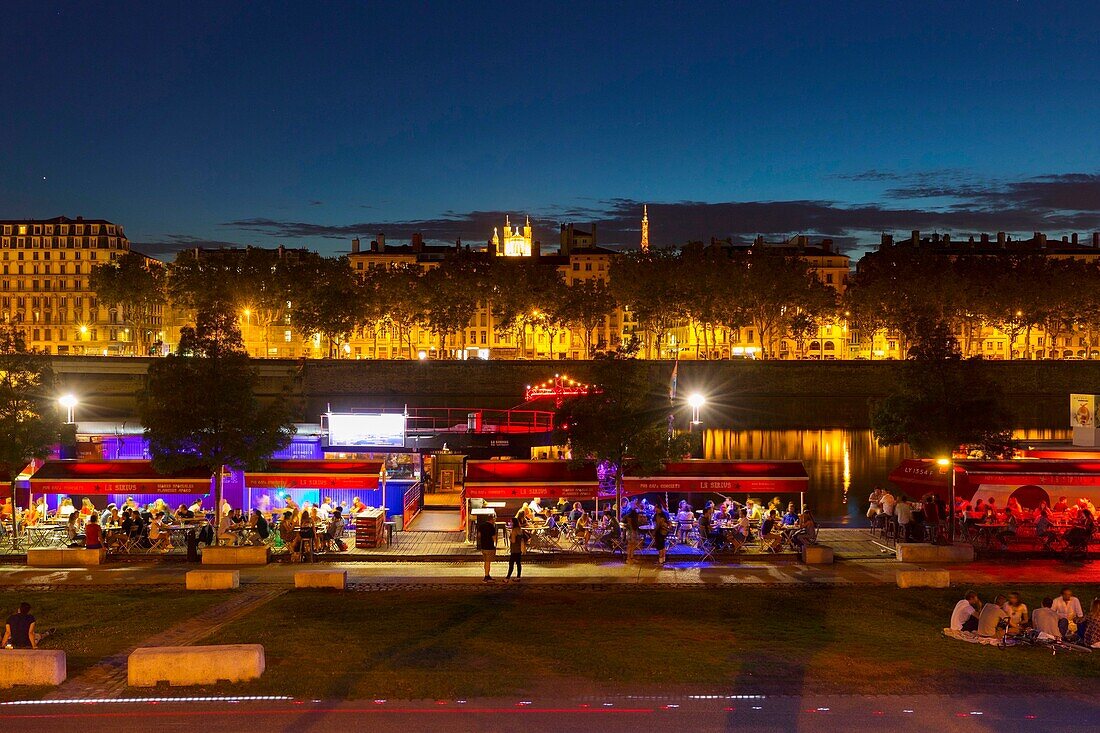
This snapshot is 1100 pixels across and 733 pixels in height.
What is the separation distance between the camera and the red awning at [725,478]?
28547 mm

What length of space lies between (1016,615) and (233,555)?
17.6 meters

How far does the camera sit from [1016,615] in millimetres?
17250

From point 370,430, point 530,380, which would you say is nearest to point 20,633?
point 370,430

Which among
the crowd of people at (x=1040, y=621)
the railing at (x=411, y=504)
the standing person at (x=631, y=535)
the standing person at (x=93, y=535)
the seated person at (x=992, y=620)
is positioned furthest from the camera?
the railing at (x=411, y=504)

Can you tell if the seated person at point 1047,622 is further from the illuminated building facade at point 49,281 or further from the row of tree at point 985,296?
the illuminated building facade at point 49,281

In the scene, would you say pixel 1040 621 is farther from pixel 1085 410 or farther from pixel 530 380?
pixel 530 380

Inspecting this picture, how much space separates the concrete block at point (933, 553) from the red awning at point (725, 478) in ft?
11.4

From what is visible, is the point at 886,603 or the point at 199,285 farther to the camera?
the point at 199,285

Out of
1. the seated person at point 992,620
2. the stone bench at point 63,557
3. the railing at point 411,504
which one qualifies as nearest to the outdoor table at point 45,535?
the stone bench at point 63,557

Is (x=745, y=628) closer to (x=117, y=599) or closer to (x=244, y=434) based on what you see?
(x=117, y=599)

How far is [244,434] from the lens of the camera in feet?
91.1

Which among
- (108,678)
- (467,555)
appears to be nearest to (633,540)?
(467,555)

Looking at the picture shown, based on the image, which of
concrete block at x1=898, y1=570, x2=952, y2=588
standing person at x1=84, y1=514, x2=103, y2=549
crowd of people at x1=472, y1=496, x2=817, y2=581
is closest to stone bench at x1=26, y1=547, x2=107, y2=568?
standing person at x1=84, y1=514, x2=103, y2=549

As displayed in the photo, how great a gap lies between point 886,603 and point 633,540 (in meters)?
6.84
